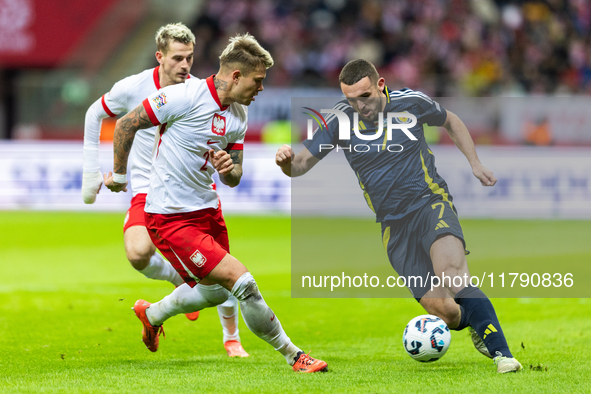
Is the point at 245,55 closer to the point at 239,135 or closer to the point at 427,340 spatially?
the point at 239,135

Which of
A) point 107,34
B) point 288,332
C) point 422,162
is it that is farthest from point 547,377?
point 107,34

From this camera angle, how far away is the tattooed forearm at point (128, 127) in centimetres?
505

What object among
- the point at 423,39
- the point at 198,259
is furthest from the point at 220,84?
the point at 423,39

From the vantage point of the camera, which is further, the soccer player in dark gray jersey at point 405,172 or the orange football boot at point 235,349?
the orange football boot at point 235,349

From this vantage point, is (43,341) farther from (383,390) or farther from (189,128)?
(383,390)

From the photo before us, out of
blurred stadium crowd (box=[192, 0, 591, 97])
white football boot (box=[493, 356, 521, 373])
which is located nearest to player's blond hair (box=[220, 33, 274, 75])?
white football boot (box=[493, 356, 521, 373])

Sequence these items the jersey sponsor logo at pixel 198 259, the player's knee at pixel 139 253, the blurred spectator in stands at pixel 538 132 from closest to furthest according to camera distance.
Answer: the jersey sponsor logo at pixel 198 259 → the player's knee at pixel 139 253 → the blurred spectator in stands at pixel 538 132

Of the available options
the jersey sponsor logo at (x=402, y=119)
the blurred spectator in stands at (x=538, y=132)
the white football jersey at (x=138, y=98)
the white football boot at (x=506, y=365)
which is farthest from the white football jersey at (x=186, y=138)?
the blurred spectator in stands at (x=538, y=132)

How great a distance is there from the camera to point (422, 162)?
565 cm

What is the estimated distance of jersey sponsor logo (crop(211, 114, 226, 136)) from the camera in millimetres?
5125

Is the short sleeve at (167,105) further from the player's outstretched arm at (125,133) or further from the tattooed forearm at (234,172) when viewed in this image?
the tattooed forearm at (234,172)

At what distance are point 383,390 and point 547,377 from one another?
1101 mm

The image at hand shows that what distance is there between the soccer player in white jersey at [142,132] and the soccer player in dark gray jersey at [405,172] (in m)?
1.42

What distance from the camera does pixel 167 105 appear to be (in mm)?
5020
